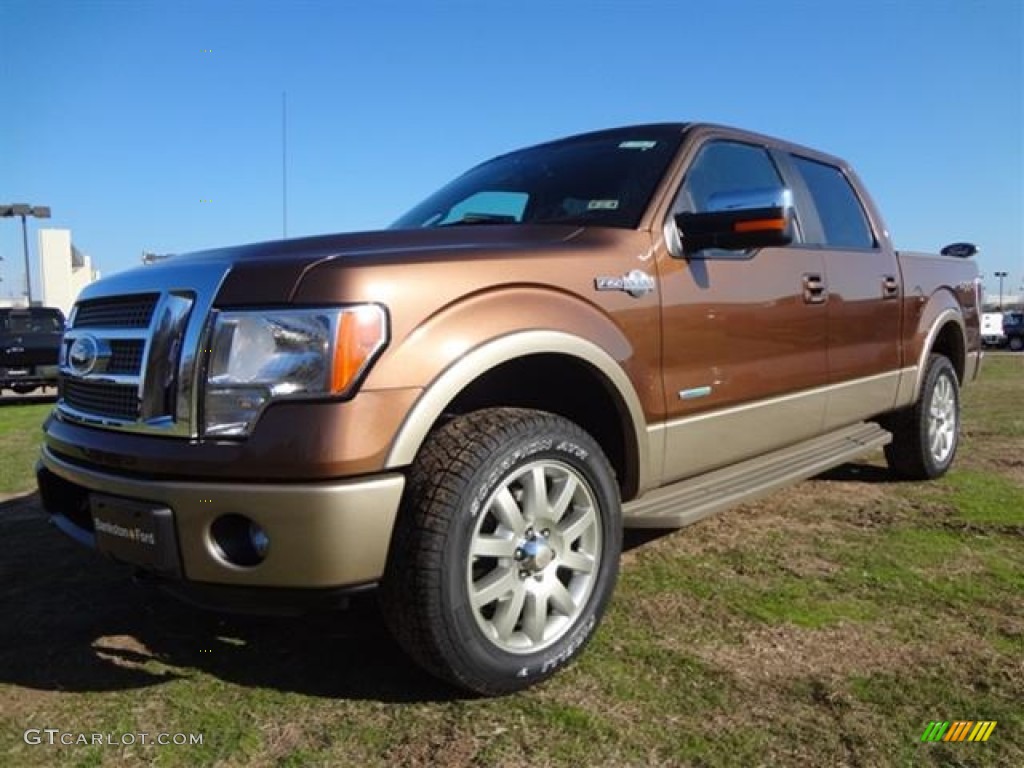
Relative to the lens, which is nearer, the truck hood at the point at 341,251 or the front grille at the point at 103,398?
the truck hood at the point at 341,251

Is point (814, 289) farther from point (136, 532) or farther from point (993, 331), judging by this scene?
point (993, 331)

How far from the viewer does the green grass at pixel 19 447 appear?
233 inches

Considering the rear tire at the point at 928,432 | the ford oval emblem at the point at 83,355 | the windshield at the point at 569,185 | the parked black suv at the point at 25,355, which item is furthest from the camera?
the parked black suv at the point at 25,355

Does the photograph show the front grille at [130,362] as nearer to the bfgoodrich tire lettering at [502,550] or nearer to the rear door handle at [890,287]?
the bfgoodrich tire lettering at [502,550]

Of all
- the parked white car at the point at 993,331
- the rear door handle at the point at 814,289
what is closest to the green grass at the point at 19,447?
the rear door handle at the point at 814,289

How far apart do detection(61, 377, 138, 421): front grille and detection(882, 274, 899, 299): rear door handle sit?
389 centimetres

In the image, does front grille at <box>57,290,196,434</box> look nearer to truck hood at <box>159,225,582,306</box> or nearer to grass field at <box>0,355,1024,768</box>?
A: truck hood at <box>159,225,582,306</box>

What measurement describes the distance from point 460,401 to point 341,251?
25.8 inches

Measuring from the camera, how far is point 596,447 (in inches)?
108

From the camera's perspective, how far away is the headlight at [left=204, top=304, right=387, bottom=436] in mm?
2223

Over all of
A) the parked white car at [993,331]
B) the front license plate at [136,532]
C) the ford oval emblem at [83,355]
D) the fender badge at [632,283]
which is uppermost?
the fender badge at [632,283]

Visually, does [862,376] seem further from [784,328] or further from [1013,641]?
[1013,641]

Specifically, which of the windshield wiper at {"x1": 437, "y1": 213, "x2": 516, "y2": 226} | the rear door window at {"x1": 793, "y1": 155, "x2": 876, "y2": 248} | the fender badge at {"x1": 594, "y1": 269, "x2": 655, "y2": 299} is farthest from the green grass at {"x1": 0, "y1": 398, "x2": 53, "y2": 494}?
the rear door window at {"x1": 793, "y1": 155, "x2": 876, "y2": 248}

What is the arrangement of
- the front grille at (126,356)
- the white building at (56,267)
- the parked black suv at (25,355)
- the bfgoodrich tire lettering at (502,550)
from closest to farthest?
the bfgoodrich tire lettering at (502,550) < the front grille at (126,356) < the parked black suv at (25,355) < the white building at (56,267)
